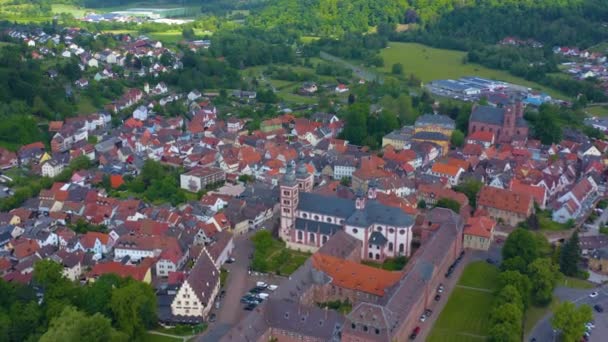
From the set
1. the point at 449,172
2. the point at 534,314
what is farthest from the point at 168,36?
the point at 534,314

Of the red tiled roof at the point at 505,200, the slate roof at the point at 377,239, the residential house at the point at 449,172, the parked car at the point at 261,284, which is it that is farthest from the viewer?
the residential house at the point at 449,172

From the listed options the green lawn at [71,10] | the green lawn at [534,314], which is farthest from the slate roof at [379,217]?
the green lawn at [71,10]

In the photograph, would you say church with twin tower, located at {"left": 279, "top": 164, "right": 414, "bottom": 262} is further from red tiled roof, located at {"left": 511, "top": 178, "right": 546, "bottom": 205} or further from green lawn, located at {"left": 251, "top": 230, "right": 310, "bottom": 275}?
red tiled roof, located at {"left": 511, "top": 178, "right": 546, "bottom": 205}

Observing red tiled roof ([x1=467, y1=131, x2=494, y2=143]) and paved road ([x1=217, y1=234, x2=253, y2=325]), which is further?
red tiled roof ([x1=467, y1=131, x2=494, y2=143])

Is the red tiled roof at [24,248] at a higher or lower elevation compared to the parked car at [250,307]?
higher

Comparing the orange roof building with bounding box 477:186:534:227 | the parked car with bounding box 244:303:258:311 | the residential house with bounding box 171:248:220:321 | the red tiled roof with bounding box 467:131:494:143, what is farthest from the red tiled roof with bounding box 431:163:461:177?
the residential house with bounding box 171:248:220:321

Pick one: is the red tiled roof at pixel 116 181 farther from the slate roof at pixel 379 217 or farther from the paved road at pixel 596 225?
the paved road at pixel 596 225
